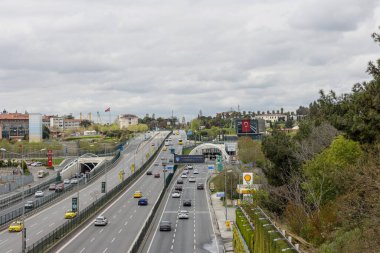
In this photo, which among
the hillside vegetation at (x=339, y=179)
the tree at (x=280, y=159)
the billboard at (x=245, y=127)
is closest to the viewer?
the hillside vegetation at (x=339, y=179)

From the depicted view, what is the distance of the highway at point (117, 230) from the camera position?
149 ft

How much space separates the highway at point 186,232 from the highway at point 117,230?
7.22 ft

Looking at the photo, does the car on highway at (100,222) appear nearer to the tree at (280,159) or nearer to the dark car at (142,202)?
the dark car at (142,202)

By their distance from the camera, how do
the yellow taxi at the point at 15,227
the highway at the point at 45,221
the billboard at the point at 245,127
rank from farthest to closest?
1. the billboard at the point at 245,127
2. the yellow taxi at the point at 15,227
3. the highway at the point at 45,221

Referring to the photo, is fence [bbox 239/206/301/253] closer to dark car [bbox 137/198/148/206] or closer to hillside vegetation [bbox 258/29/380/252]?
hillside vegetation [bbox 258/29/380/252]

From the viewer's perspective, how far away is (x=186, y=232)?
5484 cm

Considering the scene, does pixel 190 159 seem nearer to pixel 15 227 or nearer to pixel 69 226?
pixel 15 227

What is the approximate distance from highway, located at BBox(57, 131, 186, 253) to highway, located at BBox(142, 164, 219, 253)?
2.20 m

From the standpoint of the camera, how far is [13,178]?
108m

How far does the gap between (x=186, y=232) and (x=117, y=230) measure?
694 centimetres

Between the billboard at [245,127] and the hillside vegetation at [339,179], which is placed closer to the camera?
the hillside vegetation at [339,179]

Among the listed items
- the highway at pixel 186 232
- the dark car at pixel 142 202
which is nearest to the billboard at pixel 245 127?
the highway at pixel 186 232

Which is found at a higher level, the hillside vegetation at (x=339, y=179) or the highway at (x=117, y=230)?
the hillside vegetation at (x=339, y=179)

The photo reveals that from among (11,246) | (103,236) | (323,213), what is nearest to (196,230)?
(103,236)
